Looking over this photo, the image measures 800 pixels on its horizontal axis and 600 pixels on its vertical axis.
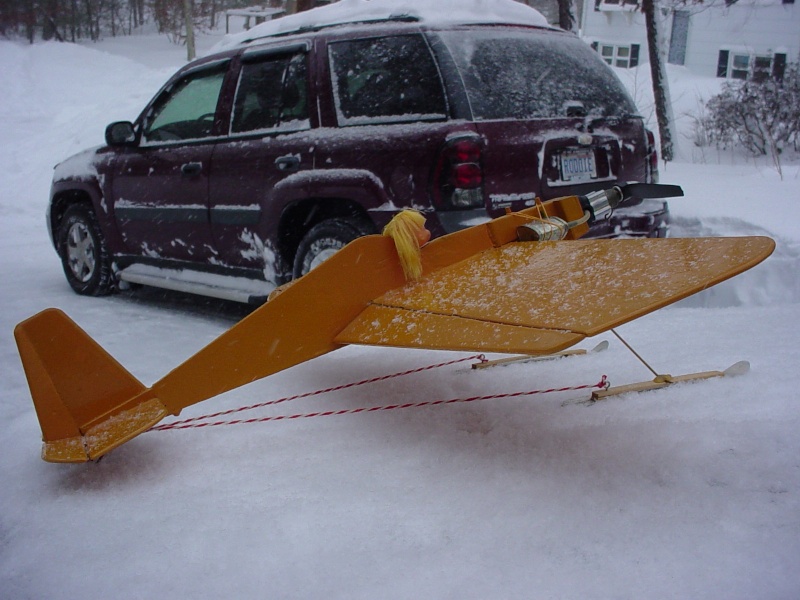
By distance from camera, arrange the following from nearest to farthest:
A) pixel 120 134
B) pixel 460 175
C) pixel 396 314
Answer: pixel 396 314 → pixel 460 175 → pixel 120 134

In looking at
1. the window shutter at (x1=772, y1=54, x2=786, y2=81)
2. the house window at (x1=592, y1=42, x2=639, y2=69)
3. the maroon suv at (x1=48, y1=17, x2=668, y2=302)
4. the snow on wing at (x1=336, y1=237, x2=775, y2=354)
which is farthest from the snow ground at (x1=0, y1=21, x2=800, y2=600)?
the house window at (x1=592, y1=42, x2=639, y2=69)

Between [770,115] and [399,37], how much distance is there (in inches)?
473

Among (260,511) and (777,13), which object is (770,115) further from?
(260,511)

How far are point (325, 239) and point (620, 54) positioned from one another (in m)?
25.8

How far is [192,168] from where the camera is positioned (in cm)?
516

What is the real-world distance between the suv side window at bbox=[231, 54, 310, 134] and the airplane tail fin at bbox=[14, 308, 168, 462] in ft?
8.26

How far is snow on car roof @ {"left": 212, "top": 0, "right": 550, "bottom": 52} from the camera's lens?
4.41 meters

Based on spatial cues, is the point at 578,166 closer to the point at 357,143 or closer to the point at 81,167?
the point at 357,143

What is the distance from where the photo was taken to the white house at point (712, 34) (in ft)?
63.2

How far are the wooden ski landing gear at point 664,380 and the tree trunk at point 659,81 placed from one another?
10732 millimetres

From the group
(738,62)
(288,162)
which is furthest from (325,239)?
(738,62)

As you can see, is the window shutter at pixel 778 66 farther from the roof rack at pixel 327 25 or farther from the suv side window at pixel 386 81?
the suv side window at pixel 386 81

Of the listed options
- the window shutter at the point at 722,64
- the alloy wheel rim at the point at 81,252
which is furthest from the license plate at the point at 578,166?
the window shutter at the point at 722,64

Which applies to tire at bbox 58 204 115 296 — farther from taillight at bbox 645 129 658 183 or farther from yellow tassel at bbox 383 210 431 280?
taillight at bbox 645 129 658 183
